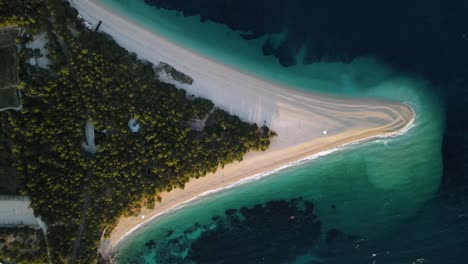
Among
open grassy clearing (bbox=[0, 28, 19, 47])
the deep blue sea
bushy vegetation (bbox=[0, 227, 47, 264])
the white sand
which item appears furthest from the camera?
the deep blue sea

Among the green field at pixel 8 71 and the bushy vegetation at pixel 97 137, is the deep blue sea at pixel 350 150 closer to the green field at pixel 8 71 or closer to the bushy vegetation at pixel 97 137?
the bushy vegetation at pixel 97 137

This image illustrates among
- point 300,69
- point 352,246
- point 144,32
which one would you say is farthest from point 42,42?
point 352,246

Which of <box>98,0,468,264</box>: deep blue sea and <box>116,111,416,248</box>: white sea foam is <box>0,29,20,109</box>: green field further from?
<box>116,111,416,248</box>: white sea foam

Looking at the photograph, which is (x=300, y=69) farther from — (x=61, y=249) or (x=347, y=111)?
(x=61, y=249)

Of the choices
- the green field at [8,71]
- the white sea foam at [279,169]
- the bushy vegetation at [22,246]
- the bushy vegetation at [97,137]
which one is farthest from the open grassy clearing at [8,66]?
the white sea foam at [279,169]

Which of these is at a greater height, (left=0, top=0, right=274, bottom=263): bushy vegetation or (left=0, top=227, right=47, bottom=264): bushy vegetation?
Result: (left=0, top=0, right=274, bottom=263): bushy vegetation

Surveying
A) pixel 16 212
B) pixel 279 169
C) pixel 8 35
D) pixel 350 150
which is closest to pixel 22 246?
pixel 16 212

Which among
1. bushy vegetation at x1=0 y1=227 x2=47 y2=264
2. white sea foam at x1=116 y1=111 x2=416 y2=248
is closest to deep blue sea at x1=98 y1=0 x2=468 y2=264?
white sea foam at x1=116 y1=111 x2=416 y2=248
